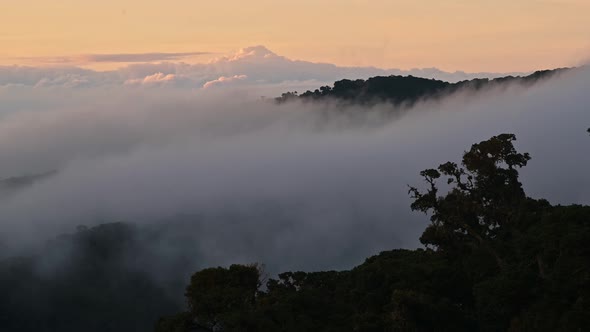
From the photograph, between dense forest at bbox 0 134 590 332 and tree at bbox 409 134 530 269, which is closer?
dense forest at bbox 0 134 590 332

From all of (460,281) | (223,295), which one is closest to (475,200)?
(460,281)

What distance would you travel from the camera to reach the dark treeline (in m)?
71.7

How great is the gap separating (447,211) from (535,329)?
1444 inches

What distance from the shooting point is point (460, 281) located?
95312 millimetres

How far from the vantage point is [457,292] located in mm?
94000

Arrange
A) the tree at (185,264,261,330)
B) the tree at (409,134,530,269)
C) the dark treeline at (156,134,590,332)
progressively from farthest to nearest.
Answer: the tree at (409,134,530,269) → the tree at (185,264,261,330) → the dark treeline at (156,134,590,332)

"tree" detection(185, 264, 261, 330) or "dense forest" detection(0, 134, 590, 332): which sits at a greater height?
"dense forest" detection(0, 134, 590, 332)

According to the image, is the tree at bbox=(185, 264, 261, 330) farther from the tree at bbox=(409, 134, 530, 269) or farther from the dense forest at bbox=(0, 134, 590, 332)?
the tree at bbox=(409, 134, 530, 269)

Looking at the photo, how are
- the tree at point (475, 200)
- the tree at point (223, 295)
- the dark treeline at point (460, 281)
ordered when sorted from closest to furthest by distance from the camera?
the dark treeline at point (460, 281) → the tree at point (223, 295) → the tree at point (475, 200)

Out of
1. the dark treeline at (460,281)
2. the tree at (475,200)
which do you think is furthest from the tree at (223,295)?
the tree at (475,200)

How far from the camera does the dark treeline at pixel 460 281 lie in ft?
235

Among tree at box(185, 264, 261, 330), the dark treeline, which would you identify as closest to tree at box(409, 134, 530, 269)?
the dark treeline

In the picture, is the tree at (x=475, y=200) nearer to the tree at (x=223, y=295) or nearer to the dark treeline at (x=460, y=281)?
the dark treeline at (x=460, y=281)

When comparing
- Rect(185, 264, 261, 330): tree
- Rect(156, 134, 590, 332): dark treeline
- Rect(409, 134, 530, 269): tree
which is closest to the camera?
Rect(156, 134, 590, 332): dark treeline
